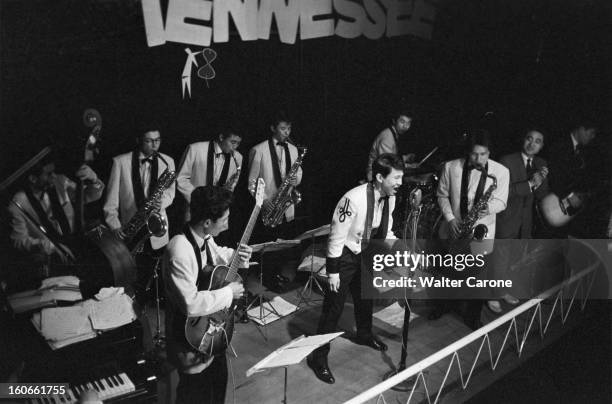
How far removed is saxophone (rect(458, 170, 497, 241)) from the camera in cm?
603

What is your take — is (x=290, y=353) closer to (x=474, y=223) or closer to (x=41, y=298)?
(x=41, y=298)

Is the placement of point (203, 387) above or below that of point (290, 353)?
below

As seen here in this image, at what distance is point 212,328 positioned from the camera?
4035 millimetres

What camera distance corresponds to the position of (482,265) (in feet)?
20.8

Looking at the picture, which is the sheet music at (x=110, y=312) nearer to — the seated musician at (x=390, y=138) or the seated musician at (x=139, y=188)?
the seated musician at (x=139, y=188)

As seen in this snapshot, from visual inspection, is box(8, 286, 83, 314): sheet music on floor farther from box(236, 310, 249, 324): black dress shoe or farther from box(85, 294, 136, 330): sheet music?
box(236, 310, 249, 324): black dress shoe

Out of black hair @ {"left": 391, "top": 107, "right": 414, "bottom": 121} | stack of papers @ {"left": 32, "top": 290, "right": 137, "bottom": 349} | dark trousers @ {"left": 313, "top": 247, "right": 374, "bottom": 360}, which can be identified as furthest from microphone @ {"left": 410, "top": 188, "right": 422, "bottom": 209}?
stack of papers @ {"left": 32, "top": 290, "right": 137, "bottom": 349}

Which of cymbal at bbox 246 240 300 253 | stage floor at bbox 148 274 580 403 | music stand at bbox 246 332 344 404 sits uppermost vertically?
cymbal at bbox 246 240 300 253

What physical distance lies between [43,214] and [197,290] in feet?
4.97

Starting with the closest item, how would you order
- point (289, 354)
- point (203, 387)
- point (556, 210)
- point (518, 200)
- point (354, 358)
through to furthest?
point (289, 354) → point (203, 387) → point (354, 358) → point (518, 200) → point (556, 210)

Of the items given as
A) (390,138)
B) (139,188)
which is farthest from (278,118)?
(139,188)

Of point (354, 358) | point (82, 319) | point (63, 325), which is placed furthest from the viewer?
point (354, 358)

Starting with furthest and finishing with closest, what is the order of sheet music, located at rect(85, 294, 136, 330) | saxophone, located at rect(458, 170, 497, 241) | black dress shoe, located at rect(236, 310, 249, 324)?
saxophone, located at rect(458, 170, 497, 241) → black dress shoe, located at rect(236, 310, 249, 324) → sheet music, located at rect(85, 294, 136, 330)

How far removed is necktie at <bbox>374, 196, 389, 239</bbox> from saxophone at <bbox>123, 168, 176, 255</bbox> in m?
2.12
